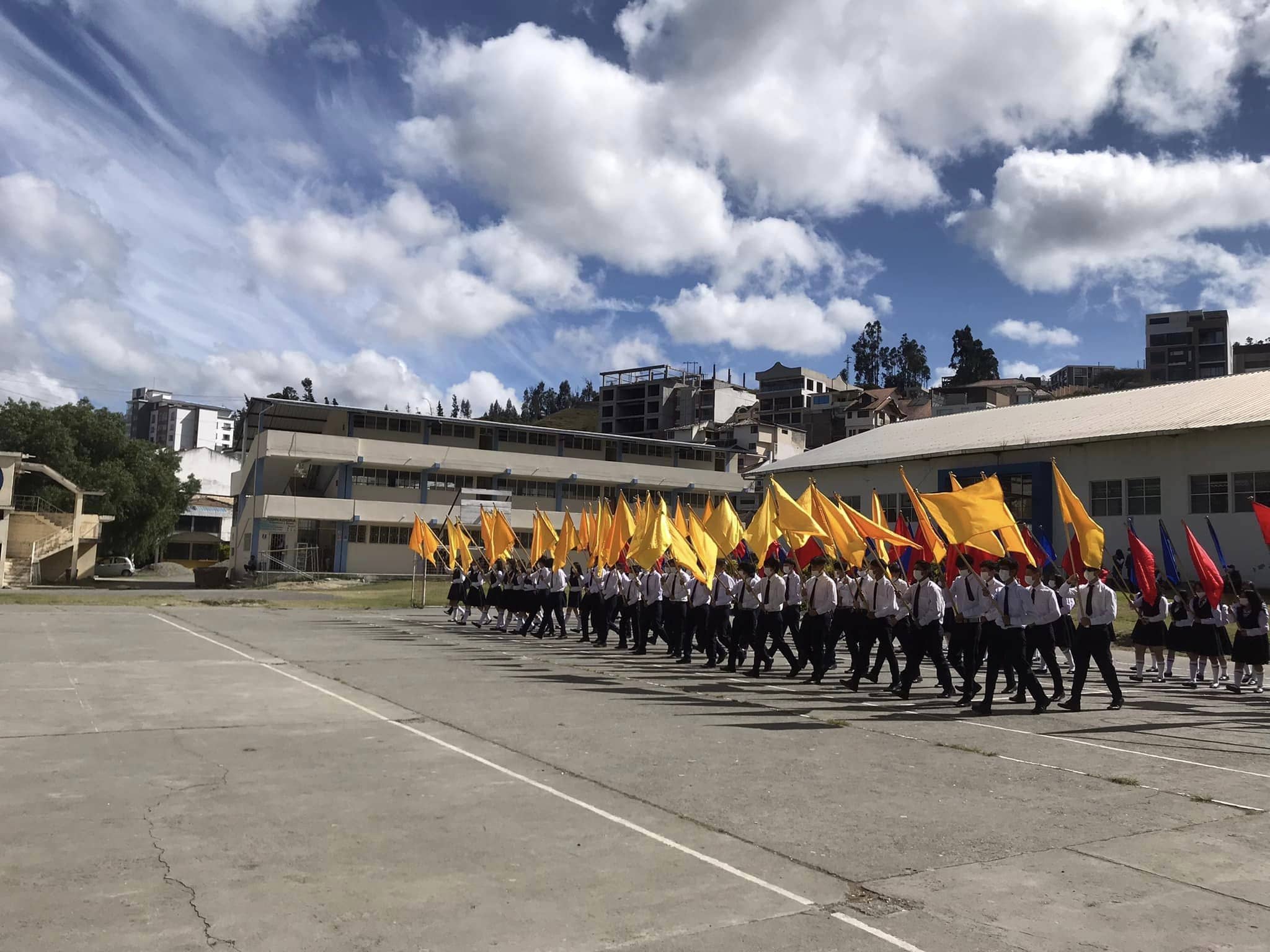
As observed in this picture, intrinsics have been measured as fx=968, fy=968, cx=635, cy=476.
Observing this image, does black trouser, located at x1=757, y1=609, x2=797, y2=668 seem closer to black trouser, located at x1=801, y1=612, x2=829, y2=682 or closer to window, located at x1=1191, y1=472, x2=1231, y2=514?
black trouser, located at x1=801, y1=612, x2=829, y2=682

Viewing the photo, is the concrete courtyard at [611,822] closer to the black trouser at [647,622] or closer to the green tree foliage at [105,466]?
the black trouser at [647,622]

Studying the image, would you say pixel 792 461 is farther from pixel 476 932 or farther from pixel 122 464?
pixel 476 932

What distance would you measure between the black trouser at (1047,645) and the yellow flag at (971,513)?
6.42 feet

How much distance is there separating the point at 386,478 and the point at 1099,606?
161 ft

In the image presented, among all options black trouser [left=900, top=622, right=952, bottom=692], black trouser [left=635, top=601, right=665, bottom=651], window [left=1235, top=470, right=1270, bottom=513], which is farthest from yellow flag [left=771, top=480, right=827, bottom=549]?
window [left=1235, top=470, right=1270, bottom=513]

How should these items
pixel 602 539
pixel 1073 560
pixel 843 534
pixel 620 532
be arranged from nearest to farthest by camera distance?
pixel 843 534 < pixel 1073 560 < pixel 620 532 < pixel 602 539

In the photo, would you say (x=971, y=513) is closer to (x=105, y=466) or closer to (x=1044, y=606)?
(x=1044, y=606)

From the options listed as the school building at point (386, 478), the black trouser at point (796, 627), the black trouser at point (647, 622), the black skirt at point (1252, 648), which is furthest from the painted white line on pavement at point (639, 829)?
the school building at point (386, 478)

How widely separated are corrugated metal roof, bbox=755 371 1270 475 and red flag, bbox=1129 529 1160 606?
18.3 meters

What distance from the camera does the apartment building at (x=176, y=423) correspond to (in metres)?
146

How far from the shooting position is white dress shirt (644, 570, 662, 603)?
1900 cm

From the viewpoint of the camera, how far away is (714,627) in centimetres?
1670

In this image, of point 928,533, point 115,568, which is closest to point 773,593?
point 928,533

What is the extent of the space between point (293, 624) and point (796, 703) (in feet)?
49.8
